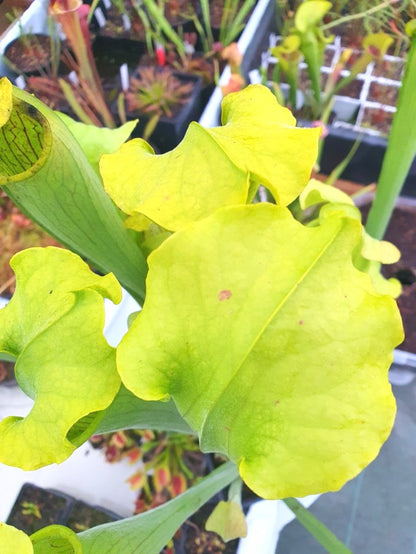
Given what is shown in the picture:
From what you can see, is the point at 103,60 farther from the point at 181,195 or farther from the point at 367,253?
the point at 181,195

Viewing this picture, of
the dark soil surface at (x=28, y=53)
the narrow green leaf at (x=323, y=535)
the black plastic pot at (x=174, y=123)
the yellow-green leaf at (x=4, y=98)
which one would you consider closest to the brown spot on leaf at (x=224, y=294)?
the yellow-green leaf at (x=4, y=98)

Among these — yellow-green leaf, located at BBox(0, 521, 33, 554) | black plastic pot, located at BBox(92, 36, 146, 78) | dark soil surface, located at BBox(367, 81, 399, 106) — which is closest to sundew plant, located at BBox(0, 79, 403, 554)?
yellow-green leaf, located at BBox(0, 521, 33, 554)

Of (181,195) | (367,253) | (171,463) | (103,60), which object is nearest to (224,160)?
(181,195)

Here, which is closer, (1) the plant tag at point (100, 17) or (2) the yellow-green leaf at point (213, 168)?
(2) the yellow-green leaf at point (213, 168)

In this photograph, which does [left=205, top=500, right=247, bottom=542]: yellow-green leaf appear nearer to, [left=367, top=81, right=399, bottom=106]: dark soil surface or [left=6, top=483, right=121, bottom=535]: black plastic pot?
[left=6, top=483, right=121, bottom=535]: black plastic pot

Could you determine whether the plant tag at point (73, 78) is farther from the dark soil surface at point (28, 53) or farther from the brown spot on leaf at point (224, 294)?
the brown spot on leaf at point (224, 294)

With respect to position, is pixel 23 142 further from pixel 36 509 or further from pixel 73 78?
pixel 73 78

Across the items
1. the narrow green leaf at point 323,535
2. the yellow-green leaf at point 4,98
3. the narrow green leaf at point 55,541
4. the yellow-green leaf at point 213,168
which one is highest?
the yellow-green leaf at point 4,98
